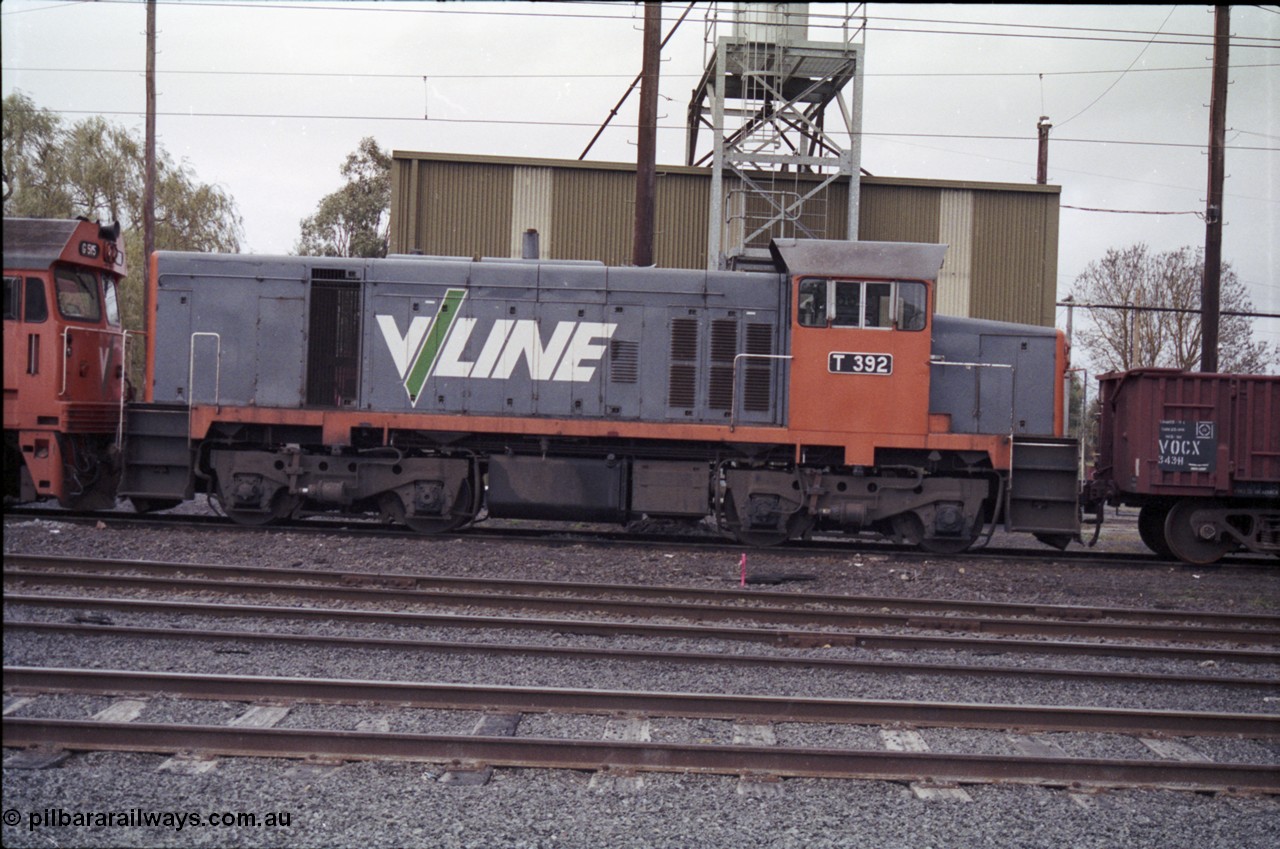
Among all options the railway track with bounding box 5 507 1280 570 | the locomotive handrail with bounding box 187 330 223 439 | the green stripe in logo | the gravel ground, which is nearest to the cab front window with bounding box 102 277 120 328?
the locomotive handrail with bounding box 187 330 223 439

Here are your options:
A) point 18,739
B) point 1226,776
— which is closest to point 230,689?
point 18,739

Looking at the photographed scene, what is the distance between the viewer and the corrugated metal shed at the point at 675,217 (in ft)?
69.5

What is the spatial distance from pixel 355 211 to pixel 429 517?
2837cm

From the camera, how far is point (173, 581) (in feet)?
30.6

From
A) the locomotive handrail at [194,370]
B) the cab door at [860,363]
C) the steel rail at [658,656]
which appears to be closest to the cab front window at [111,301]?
the locomotive handrail at [194,370]

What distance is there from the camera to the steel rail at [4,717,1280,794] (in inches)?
211

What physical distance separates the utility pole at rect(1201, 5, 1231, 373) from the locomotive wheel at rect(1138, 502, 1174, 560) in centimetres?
572

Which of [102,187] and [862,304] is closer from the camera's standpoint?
[862,304]

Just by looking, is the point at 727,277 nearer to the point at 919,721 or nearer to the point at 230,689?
the point at 919,721

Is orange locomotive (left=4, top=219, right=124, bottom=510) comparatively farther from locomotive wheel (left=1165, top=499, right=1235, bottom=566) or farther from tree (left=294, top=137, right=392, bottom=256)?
tree (left=294, top=137, right=392, bottom=256)

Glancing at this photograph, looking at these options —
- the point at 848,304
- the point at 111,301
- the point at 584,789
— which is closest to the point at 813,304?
the point at 848,304

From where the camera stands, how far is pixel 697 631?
8.11 meters

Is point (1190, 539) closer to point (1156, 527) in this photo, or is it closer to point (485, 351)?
point (1156, 527)

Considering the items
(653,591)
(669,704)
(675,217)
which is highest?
(675,217)
